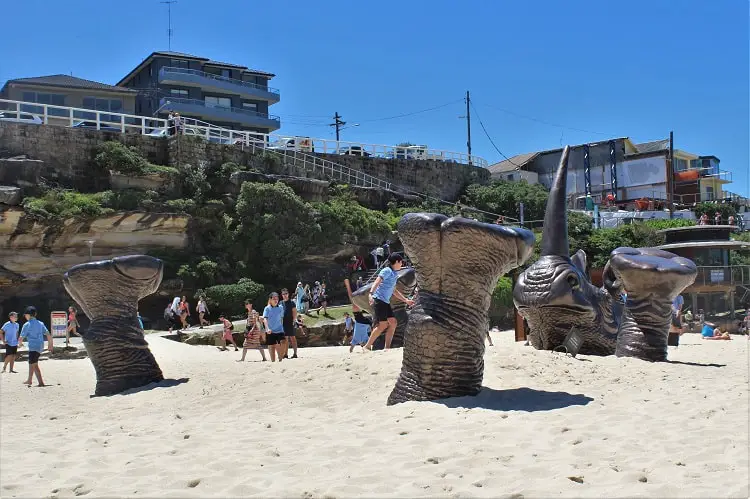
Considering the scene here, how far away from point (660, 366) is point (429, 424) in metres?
3.86

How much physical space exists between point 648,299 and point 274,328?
17.4 ft

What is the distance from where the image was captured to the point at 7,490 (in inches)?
175

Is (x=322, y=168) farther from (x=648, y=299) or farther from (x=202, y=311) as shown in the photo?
(x=648, y=299)

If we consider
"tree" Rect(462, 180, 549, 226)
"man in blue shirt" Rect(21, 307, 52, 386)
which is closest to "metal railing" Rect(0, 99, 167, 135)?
"man in blue shirt" Rect(21, 307, 52, 386)

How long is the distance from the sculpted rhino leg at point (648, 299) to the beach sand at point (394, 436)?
1.70ft

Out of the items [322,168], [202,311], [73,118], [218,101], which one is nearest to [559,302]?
[202,311]

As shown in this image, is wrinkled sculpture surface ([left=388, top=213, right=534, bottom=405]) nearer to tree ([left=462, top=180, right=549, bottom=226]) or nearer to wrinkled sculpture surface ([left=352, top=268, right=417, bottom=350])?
wrinkled sculpture surface ([left=352, top=268, right=417, bottom=350])

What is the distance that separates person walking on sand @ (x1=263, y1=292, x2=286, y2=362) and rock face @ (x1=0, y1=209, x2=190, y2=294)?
1429 centimetres

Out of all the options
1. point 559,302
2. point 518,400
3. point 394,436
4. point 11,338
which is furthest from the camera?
point 11,338

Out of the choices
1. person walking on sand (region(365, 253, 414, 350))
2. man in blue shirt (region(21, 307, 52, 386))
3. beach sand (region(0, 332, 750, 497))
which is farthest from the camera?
man in blue shirt (region(21, 307, 52, 386))

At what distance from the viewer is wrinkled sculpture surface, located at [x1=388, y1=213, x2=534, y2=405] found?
6.32 metres

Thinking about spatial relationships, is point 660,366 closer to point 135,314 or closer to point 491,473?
point 491,473

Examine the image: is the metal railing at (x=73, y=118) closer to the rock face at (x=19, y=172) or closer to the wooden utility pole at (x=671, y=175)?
the rock face at (x=19, y=172)

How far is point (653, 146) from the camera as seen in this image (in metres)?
47.3
